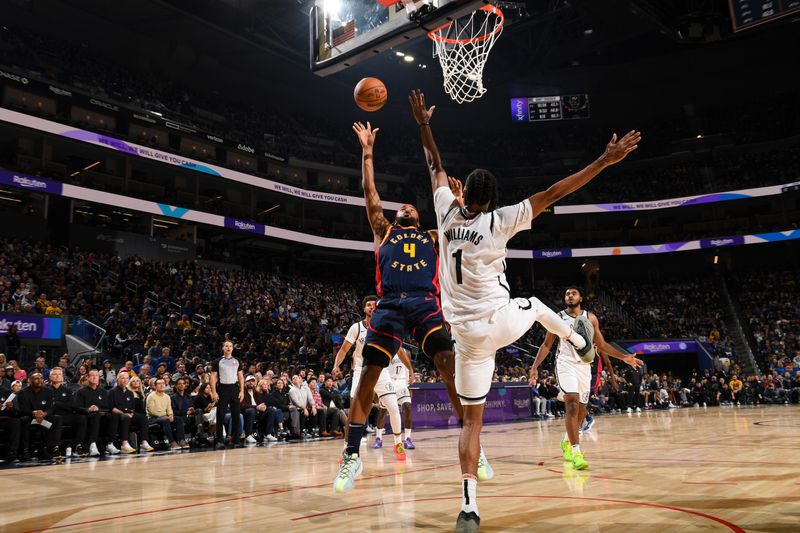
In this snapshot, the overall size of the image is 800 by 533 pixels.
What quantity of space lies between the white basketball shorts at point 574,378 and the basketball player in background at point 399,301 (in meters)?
2.03

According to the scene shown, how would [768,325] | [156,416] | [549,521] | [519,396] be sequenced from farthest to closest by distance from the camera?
[768,325]
[519,396]
[156,416]
[549,521]

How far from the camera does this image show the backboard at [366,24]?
26.0 ft

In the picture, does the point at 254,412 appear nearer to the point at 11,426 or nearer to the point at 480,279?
the point at 11,426

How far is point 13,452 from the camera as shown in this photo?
356 inches

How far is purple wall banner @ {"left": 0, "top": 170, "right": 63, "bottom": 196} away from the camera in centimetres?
2231

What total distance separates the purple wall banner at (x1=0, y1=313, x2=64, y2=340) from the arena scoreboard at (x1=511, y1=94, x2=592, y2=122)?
27233 millimetres

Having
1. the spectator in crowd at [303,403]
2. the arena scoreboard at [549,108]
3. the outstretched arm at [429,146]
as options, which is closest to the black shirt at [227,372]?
the spectator in crowd at [303,403]

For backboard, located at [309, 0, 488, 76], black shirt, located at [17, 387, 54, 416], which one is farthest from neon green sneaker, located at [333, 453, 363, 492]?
black shirt, located at [17, 387, 54, 416]

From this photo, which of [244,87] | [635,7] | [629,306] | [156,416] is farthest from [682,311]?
[156,416]

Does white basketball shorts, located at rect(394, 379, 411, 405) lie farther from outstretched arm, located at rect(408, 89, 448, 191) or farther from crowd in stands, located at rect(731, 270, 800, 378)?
crowd in stands, located at rect(731, 270, 800, 378)

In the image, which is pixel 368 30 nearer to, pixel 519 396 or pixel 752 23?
pixel 752 23

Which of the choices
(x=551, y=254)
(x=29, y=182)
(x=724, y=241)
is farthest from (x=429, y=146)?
(x=724, y=241)

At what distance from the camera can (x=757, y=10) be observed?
49.1ft

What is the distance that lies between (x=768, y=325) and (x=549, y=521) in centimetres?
3189
